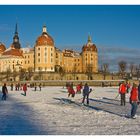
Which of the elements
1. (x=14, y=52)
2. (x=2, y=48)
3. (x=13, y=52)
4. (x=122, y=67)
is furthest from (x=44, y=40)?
(x=122, y=67)

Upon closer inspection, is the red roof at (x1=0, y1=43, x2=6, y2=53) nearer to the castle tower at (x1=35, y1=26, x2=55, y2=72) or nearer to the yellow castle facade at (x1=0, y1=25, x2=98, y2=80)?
the yellow castle facade at (x1=0, y1=25, x2=98, y2=80)

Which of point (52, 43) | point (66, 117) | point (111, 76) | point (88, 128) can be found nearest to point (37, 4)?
point (66, 117)

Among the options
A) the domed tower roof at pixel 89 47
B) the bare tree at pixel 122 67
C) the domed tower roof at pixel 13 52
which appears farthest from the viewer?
the domed tower roof at pixel 89 47

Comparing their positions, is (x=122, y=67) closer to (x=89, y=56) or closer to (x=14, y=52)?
(x=89, y=56)

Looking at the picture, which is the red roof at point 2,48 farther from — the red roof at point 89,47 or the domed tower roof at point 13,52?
the red roof at point 89,47

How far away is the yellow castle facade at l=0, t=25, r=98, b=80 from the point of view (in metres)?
94.3

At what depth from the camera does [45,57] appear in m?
94.4

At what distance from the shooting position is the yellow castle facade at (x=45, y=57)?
9431cm

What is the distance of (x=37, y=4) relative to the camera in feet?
41.5

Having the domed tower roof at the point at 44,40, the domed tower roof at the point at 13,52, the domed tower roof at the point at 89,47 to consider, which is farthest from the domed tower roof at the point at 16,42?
the domed tower roof at the point at 89,47

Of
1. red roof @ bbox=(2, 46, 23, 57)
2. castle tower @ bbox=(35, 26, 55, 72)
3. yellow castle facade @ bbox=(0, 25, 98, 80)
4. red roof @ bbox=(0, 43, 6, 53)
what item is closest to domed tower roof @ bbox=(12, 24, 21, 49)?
yellow castle facade @ bbox=(0, 25, 98, 80)

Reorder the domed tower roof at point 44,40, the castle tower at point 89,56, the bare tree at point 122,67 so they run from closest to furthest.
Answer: the bare tree at point 122,67 → the domed tower roof at point 44,40 → the castle tower at point 89,56
